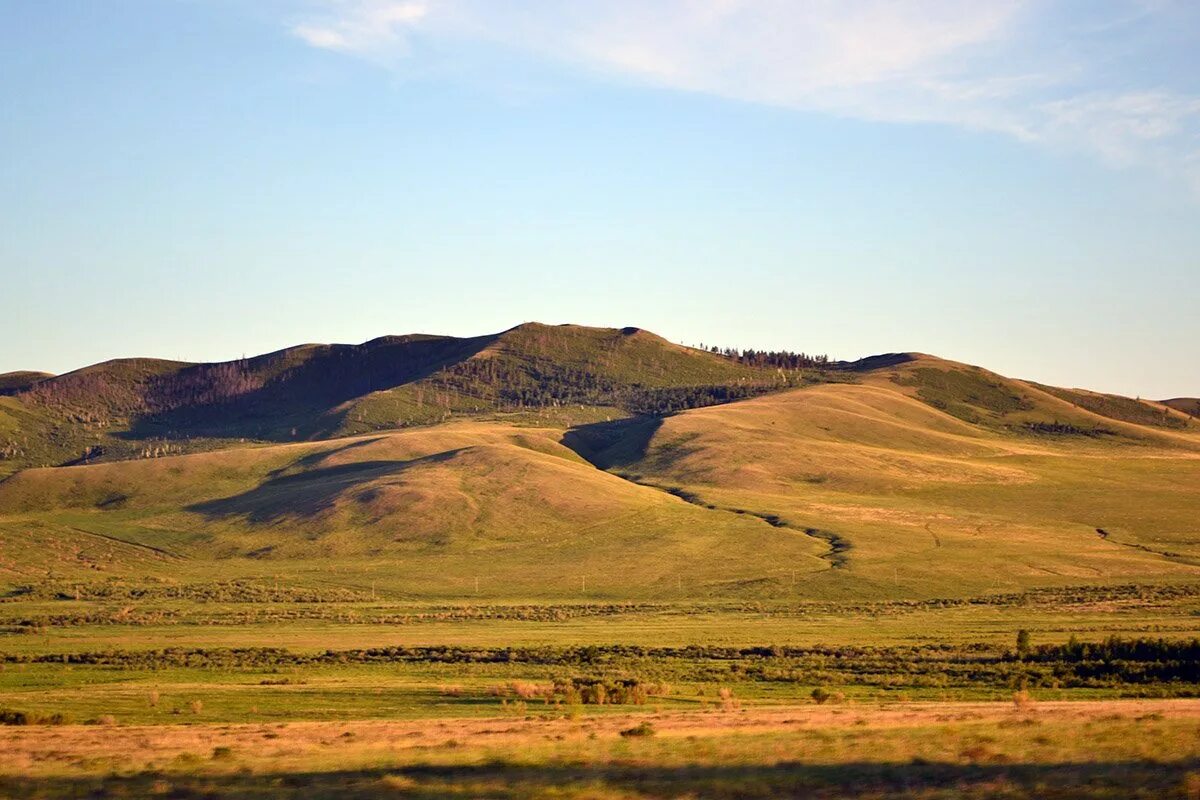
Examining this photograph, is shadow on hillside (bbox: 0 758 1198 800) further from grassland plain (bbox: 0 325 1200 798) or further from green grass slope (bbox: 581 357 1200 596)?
green grass slope (bbox: 581 357 1200 596)

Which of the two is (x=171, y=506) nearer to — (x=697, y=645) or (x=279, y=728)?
(x=697, y=645)

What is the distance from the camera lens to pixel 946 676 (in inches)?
1886

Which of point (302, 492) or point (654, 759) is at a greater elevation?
point (302, 492)

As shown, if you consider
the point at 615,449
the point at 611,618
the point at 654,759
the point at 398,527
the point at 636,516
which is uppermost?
the point at 615,449

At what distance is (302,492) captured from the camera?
493ft

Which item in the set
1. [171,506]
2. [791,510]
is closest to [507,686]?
[791,510]

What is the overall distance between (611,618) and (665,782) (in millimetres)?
59105

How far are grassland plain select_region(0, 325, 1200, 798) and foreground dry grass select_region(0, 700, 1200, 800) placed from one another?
0.43 feet

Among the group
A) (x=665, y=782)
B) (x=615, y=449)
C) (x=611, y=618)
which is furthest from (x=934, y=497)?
(x=665, y=782)

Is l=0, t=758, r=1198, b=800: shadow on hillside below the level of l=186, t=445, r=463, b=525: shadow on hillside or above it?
below

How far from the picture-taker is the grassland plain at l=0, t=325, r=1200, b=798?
25703 millimetres

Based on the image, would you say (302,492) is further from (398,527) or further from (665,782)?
(665,782)

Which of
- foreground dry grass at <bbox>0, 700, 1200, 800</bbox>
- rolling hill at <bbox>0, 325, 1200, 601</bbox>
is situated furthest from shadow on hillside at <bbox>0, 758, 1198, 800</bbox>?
rolling hill at <bbox>0, 325, 1200, 601</bbox>

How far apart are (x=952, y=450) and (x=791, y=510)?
196ft
